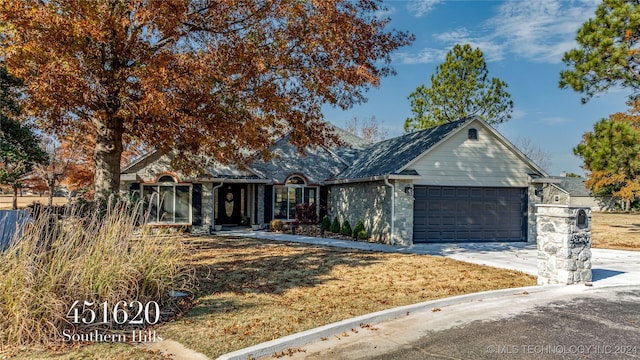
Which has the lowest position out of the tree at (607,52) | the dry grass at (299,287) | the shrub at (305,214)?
the dry grass at (299,287)

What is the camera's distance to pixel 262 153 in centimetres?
1362

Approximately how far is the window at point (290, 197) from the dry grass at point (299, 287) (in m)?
7.77

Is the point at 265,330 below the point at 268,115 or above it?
below

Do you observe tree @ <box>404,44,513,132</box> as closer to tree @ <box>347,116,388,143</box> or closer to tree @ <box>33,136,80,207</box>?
tree @ <box>347,116,388,143</box>

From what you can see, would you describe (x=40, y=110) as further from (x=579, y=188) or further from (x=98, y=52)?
(x=579, y=188)

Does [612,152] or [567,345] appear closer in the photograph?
[567,345]

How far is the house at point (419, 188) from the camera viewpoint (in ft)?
51.9

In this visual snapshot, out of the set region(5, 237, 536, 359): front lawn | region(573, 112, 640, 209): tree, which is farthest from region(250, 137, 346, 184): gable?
region(573, 112, 640, 209): tree

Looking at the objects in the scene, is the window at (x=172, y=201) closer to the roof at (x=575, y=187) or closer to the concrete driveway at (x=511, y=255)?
the concrete driveway at (x=511, y=255)

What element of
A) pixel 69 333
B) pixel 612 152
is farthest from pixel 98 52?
pixel 612 152

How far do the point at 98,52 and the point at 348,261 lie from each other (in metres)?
8.12

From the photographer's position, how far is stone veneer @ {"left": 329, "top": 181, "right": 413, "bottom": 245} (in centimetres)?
1538

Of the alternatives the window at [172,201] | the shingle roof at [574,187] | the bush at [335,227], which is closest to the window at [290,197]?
the bush at [335,227]

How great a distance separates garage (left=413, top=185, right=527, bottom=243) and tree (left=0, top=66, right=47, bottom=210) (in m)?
13.1
